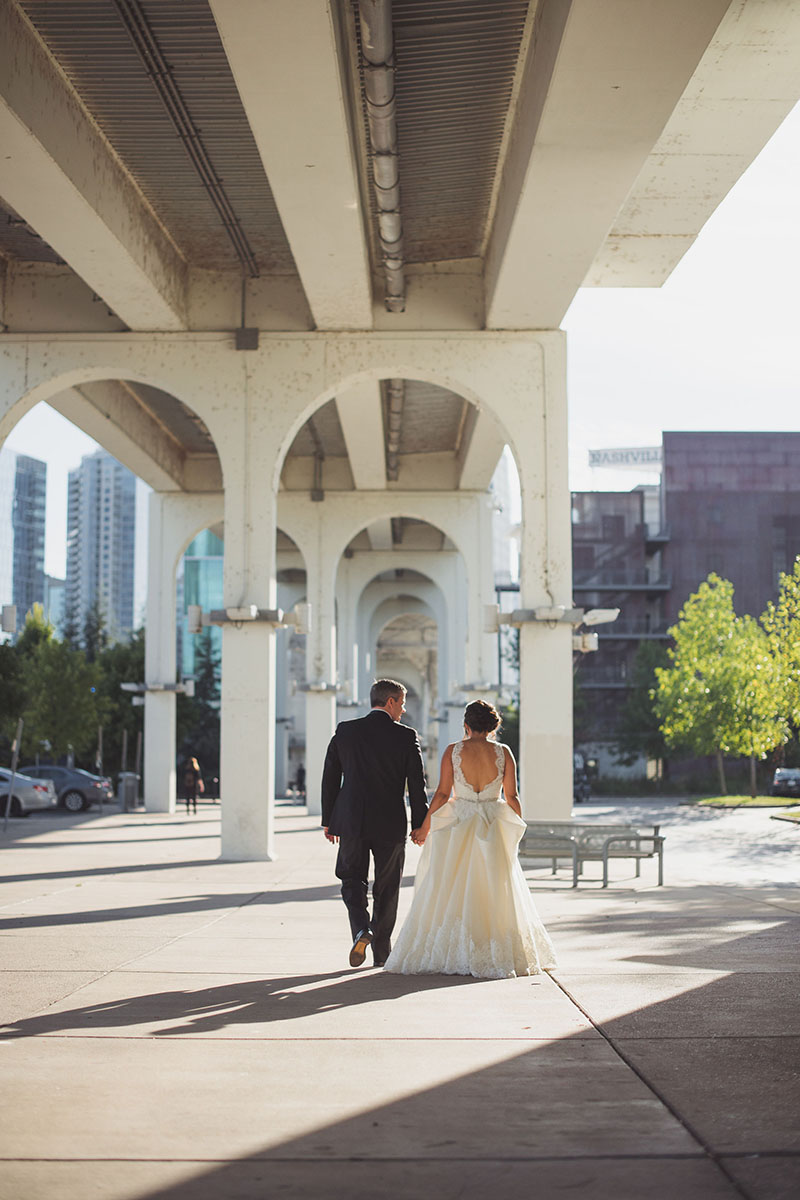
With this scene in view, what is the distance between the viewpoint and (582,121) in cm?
1266

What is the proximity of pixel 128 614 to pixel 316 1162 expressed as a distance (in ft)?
605

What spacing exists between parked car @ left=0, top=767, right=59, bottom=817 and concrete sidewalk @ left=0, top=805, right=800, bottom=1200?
77.2ft

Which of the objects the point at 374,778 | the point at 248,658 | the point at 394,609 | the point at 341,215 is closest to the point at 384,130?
the point at 341,215

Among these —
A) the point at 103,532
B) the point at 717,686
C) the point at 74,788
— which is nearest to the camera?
the point at 74,788

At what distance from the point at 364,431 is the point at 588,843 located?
547 inches

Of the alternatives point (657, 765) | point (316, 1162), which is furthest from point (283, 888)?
point (657, 765)

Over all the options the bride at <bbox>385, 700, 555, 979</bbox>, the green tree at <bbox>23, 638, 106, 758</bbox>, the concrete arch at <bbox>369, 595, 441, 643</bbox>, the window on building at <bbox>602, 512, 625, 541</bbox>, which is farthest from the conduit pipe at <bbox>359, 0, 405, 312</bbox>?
the window on building at <bbox>602, 512, 625, 541</bbox>

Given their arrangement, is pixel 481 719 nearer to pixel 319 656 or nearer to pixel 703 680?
pixel 319 656

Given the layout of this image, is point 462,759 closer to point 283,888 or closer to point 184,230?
point 283,888

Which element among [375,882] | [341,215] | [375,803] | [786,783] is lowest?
[786,783]

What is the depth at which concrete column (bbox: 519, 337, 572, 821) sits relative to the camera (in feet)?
64.0

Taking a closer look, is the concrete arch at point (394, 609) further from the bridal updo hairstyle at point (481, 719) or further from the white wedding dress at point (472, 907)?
the white wedding dress at point (472, 907)

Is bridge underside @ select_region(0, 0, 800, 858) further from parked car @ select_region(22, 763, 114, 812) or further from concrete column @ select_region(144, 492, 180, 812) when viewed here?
parked car @ select_region(22, 763, 114, 812)

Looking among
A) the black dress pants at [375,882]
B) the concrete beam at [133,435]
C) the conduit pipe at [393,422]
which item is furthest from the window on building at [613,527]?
the black dress pants at [375,882]
